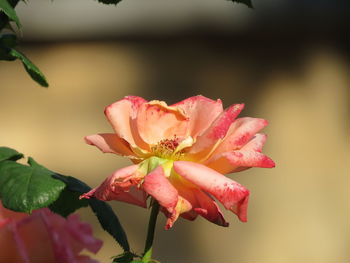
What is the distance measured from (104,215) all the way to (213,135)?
0.58 ft

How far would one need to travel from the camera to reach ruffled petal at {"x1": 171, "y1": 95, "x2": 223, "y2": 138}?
67 centimetres

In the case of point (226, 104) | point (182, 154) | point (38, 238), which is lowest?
point (38, 238)

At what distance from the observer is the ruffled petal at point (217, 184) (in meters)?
0.61

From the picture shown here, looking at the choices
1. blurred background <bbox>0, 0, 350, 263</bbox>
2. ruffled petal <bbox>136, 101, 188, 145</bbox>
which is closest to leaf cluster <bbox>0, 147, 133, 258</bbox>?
ruffled petal <bbox>136, 101, 188, 145</bbox>

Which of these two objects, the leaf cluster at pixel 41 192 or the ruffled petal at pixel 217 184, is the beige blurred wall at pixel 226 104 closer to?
the leaf cluster at pixel 41 192

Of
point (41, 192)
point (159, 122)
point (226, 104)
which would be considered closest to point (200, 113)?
point (159, 122)

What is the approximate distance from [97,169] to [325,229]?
70 centimetres

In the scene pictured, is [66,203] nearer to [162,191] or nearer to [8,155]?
[8,155]

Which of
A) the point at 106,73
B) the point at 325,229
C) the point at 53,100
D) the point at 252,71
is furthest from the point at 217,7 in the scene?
the point at 325,229

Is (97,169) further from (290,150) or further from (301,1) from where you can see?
(301,1)

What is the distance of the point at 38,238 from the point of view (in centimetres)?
66

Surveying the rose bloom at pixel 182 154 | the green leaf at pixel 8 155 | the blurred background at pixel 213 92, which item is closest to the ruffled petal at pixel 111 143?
the rose bloom at pixel 182 154

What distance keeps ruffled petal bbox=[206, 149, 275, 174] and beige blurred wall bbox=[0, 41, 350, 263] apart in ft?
5.46

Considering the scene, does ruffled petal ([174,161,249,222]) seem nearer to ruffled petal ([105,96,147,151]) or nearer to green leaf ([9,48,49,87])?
ruffled petal ([105,96,147,151])
